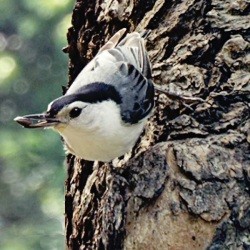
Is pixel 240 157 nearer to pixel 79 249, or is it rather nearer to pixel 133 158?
pixel 133 158

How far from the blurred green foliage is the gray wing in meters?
1.29

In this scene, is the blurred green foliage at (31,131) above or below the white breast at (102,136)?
below

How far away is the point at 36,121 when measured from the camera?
2.05 meters

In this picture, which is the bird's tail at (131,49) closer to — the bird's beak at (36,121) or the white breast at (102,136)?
the white breast at (102,136)

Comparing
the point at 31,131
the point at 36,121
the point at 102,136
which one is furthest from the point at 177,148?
the point at 31,131

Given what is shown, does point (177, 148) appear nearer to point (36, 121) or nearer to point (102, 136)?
point (102, 136)

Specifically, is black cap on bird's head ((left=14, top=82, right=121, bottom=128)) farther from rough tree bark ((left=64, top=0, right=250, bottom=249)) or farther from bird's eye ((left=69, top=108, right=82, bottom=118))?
rough tree bark ((left=64, top=0, right=250, bottom=249))

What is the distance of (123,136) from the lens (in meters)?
2.24

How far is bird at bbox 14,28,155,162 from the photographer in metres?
2.11

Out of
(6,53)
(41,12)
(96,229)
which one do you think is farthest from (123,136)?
(6,53)

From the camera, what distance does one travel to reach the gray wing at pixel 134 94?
2271 millimetres

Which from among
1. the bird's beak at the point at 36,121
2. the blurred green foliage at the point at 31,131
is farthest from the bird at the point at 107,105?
the blurred green foliage at the point at 31,131

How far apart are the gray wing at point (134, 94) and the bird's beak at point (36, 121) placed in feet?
0.86

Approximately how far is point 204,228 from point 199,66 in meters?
0.52
